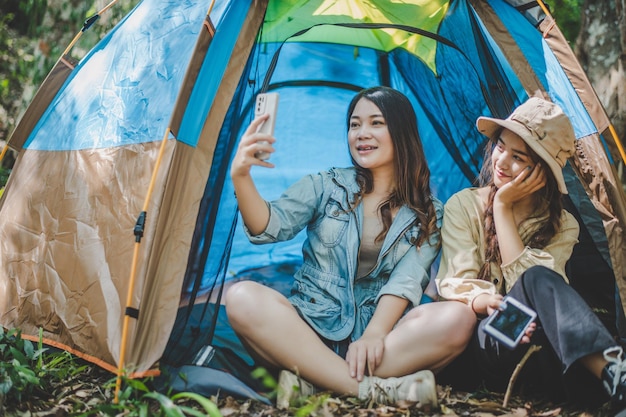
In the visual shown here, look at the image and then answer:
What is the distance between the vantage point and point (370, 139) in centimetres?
236

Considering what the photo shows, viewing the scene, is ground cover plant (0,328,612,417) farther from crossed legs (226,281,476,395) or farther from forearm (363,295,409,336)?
forearm (363,295,409,336)

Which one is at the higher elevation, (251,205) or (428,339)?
(251,205)

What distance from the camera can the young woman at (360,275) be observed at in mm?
1889

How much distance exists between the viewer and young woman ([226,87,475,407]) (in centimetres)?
189

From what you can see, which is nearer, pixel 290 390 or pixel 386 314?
pixel 290 390

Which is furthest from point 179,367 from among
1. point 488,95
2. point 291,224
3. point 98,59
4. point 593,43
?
point 593,43

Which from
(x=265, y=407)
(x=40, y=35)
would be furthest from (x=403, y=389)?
(x=40, y=35)

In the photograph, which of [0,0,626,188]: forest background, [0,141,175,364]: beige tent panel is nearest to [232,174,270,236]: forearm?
[0,141,175,364]: beige tent panel

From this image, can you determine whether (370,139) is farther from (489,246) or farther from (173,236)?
(173,236)

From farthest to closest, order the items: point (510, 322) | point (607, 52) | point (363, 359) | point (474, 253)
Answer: point (607, 52), point (474, 253), point (363, 359), point (510, 322)

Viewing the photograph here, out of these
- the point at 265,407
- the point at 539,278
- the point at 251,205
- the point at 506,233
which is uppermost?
the point at 251,205

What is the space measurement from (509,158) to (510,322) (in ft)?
1.91

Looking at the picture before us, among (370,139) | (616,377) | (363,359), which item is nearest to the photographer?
(616,377)

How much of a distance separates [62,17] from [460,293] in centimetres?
444
